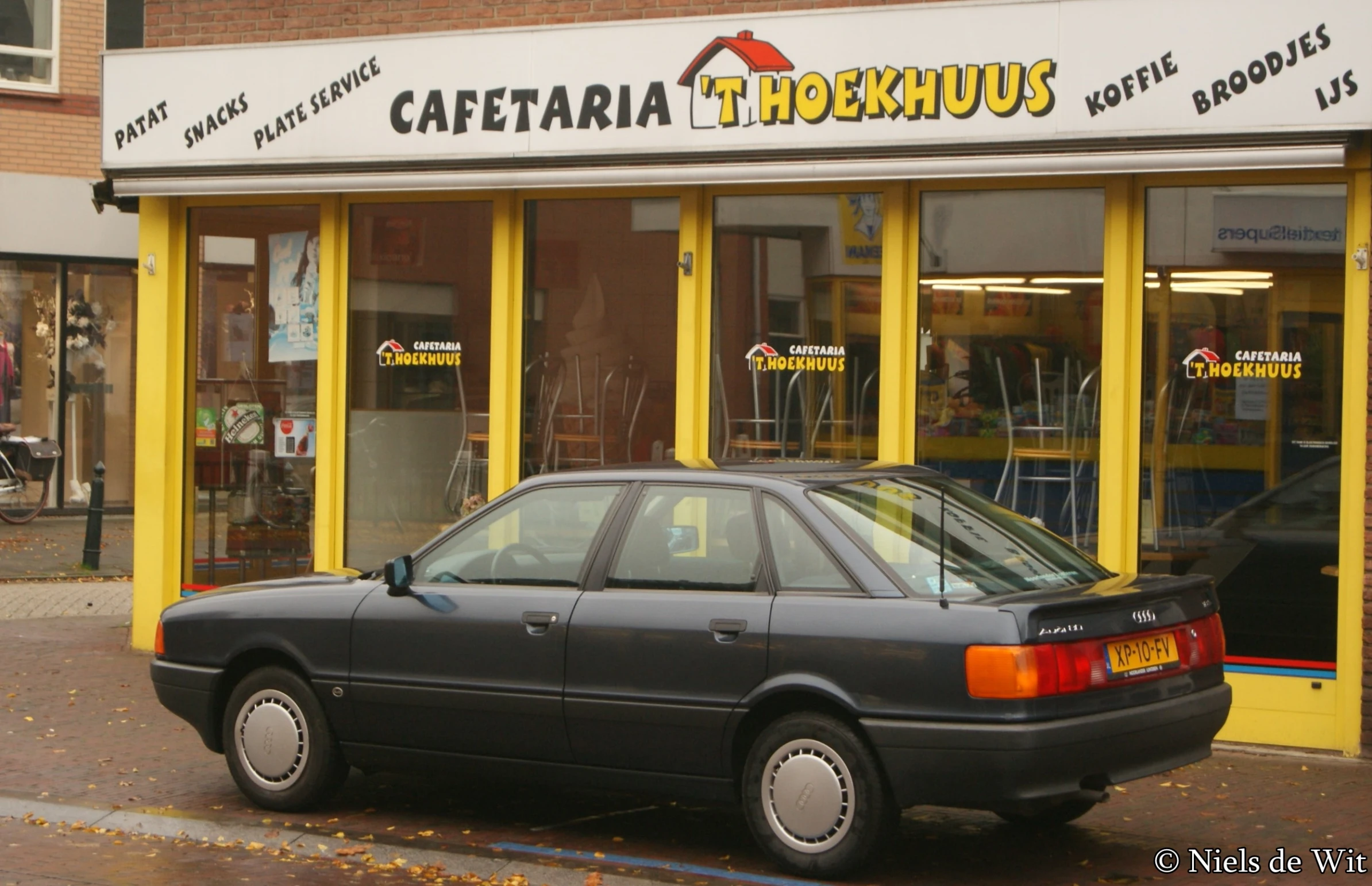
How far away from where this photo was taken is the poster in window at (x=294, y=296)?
464 inches

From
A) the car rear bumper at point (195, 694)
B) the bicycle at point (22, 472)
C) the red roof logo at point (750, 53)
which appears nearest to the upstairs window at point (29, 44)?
the bicycle at point (22, 472)

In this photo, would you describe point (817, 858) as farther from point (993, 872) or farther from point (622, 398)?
point (622, 398)

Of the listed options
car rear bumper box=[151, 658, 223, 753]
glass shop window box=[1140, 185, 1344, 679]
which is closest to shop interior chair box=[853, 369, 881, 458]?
glass shop window box=[1140, 185, 1344, 679]

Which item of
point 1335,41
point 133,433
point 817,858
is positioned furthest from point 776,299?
point 133,433

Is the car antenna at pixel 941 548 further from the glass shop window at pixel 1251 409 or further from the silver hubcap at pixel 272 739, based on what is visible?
the glass shop window at pixel 1251 409

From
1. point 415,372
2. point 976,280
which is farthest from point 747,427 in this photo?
point 415,372

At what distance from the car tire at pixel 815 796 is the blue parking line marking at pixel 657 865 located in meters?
0.09

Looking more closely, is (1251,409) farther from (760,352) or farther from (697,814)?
(697,814)

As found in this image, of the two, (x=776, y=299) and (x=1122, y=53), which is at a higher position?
(x=1122, y=53)

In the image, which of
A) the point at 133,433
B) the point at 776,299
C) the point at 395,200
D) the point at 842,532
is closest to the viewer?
the point at 842,532

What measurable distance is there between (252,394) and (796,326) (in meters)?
4.22

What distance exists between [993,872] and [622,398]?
5.17 m

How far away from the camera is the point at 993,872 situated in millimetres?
6348

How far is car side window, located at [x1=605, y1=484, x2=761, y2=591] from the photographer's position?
6.46 metres
